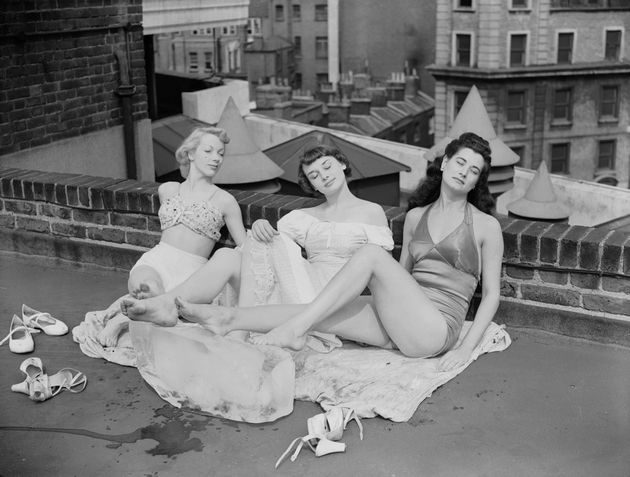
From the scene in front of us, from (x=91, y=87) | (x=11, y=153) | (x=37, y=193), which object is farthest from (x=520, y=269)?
(x=91, y=87)

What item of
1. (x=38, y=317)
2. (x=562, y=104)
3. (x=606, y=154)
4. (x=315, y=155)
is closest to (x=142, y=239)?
(x=38, y=317)

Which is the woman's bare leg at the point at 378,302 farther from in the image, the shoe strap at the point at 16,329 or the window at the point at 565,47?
the window at the point at 565,47

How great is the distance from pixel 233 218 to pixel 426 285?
144 cm

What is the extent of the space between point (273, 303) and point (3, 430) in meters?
1.60

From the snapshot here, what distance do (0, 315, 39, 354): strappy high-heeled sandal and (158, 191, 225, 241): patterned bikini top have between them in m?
1.07

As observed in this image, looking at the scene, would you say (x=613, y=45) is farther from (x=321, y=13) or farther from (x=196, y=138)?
(x=196, y=138)

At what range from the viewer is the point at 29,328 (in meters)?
5.64

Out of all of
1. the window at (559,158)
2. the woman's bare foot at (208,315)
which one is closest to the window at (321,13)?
the window at (559,158)

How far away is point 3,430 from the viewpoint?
440 centimetres

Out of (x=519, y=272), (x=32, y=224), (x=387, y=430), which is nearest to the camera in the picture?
(x=387, y=430)

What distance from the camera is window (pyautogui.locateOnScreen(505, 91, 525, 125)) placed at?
3706cm

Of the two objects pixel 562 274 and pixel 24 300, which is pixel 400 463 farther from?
pixel 24 300

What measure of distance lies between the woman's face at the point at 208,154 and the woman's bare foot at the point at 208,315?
1324 mm

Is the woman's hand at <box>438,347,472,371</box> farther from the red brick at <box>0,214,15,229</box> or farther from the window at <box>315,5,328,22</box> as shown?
the window at <box>315,5,328,22</box>
